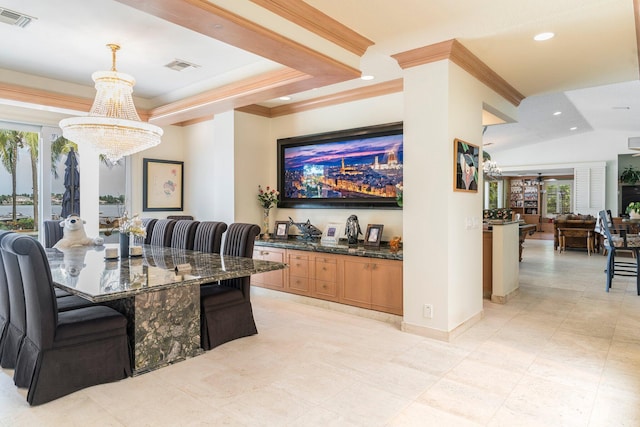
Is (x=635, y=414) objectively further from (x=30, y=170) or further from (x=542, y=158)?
(x=542, y=158)

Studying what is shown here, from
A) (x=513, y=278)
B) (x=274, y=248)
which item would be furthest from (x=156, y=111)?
(x=513, y=278)

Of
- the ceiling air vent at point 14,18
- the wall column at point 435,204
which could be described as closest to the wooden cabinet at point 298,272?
the wall column at point 435,204

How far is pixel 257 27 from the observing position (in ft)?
8.91

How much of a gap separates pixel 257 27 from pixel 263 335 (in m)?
2.65

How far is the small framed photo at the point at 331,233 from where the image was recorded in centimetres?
509

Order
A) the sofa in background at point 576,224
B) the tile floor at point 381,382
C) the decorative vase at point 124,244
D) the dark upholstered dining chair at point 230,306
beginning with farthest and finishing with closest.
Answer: the sofa in background at point 576,224, the decorative vase at point 124,244, the dark upholstered dining chair at point 230,306, the tile floor at point 381,382

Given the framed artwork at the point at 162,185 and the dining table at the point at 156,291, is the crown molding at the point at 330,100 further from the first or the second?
the dining table at the point at 156,291

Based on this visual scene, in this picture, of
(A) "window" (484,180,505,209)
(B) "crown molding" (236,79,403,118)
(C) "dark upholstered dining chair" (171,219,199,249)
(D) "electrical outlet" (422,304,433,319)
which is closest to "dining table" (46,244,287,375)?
(C) "dark upholstered dining chair" (171,219,199,249)

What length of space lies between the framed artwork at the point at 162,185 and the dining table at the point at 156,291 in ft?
9.59

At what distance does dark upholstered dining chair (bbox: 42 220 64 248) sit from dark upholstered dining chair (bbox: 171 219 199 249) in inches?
63.3

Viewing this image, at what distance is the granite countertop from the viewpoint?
4.26 m

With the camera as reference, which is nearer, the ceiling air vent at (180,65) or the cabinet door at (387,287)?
the cabinet door at (387,287)

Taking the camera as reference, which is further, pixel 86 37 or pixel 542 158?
pixel 542 158

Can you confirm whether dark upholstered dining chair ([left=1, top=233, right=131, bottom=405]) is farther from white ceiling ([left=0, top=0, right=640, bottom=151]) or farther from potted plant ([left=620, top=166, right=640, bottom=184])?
potted plant ([left=620, top=166, right=640, bottom=184])
